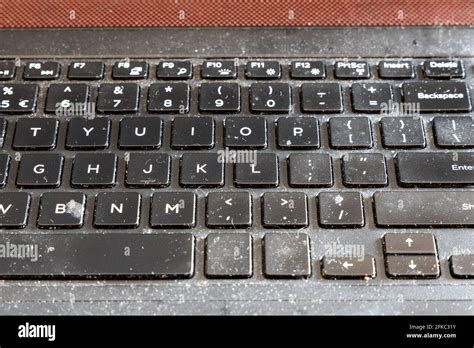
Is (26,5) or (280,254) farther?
(26,5)

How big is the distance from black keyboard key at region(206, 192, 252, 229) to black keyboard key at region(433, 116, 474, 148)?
158mm

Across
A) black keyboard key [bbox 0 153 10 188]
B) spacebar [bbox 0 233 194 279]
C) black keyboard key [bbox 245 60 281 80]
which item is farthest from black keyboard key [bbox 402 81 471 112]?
black keyboard key [bbox 0 153 10 188]

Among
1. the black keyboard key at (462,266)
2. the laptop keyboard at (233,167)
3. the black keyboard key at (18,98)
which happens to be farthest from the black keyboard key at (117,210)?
the black keyboard key at (462,266)

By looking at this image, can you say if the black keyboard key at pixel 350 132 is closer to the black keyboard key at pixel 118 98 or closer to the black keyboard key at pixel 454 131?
the black keyboard key at pixel 454 131

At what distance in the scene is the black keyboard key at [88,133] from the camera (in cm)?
50

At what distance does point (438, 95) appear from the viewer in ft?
1.73

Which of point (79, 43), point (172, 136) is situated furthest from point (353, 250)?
point (79, 43)

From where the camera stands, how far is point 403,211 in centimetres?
48

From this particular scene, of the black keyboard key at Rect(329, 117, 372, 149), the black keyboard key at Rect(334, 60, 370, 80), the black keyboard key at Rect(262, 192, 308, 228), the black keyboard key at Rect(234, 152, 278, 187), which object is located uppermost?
the black keyboard key at Rect(334, 60, 370, 80)

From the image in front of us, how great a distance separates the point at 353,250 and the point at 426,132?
12cm

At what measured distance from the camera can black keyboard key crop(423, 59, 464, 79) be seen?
54 cm

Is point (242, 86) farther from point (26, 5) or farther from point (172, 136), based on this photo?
point (26, 5)

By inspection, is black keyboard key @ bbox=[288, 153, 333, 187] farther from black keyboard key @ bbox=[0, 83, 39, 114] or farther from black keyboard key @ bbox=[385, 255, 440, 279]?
black keyboard key @ bbox=[0, 83, 39, 114]
